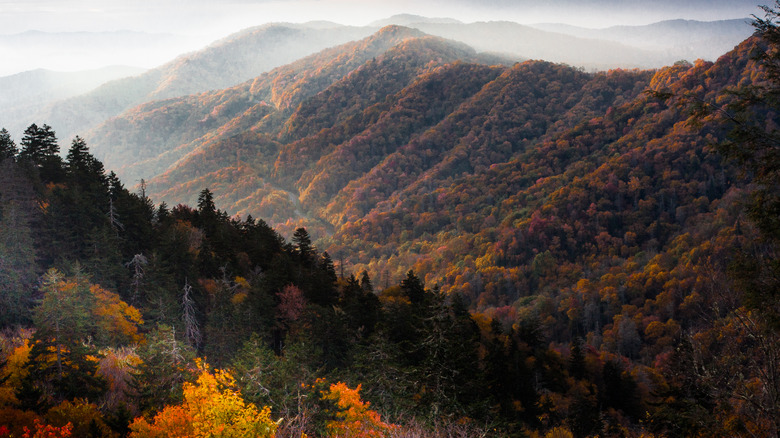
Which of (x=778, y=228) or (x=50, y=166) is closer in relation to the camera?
(x=778, y=228)

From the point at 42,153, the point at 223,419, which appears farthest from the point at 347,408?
the point at 42,153

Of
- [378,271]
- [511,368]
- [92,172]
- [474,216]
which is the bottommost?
[378,271]

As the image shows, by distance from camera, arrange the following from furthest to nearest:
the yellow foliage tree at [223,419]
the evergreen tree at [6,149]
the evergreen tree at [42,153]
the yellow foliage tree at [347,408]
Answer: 1. the evergreen tree at [42,153]
2. the evergreen tree at [6,149]
3. the yellow foliage tree at [347,408]
4. the yellow foliage tree at [223,419]

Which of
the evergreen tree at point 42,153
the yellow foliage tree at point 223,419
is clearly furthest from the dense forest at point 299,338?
the evergreen tree at point 42,153

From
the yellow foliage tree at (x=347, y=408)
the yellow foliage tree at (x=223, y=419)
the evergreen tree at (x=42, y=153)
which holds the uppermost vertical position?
the evergreen tree at (x=42, y=153)

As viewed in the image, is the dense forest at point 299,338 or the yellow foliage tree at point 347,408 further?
the yellow foliage tree at point 347,408

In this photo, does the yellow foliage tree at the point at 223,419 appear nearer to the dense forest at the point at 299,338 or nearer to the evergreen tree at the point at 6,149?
the dense forest at the point at 299,338

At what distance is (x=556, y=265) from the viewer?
509 ft

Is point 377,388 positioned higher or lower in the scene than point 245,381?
lower

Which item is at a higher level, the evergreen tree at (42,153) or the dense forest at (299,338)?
the evergreen tree at (42,153)

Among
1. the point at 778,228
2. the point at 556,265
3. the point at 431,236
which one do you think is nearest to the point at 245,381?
the point at 778,228

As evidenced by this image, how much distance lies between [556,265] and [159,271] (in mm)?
142398

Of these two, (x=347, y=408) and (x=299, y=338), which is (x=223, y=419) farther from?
(x=299, y=338)

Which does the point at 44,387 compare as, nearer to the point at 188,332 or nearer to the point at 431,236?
the point at 188,332
